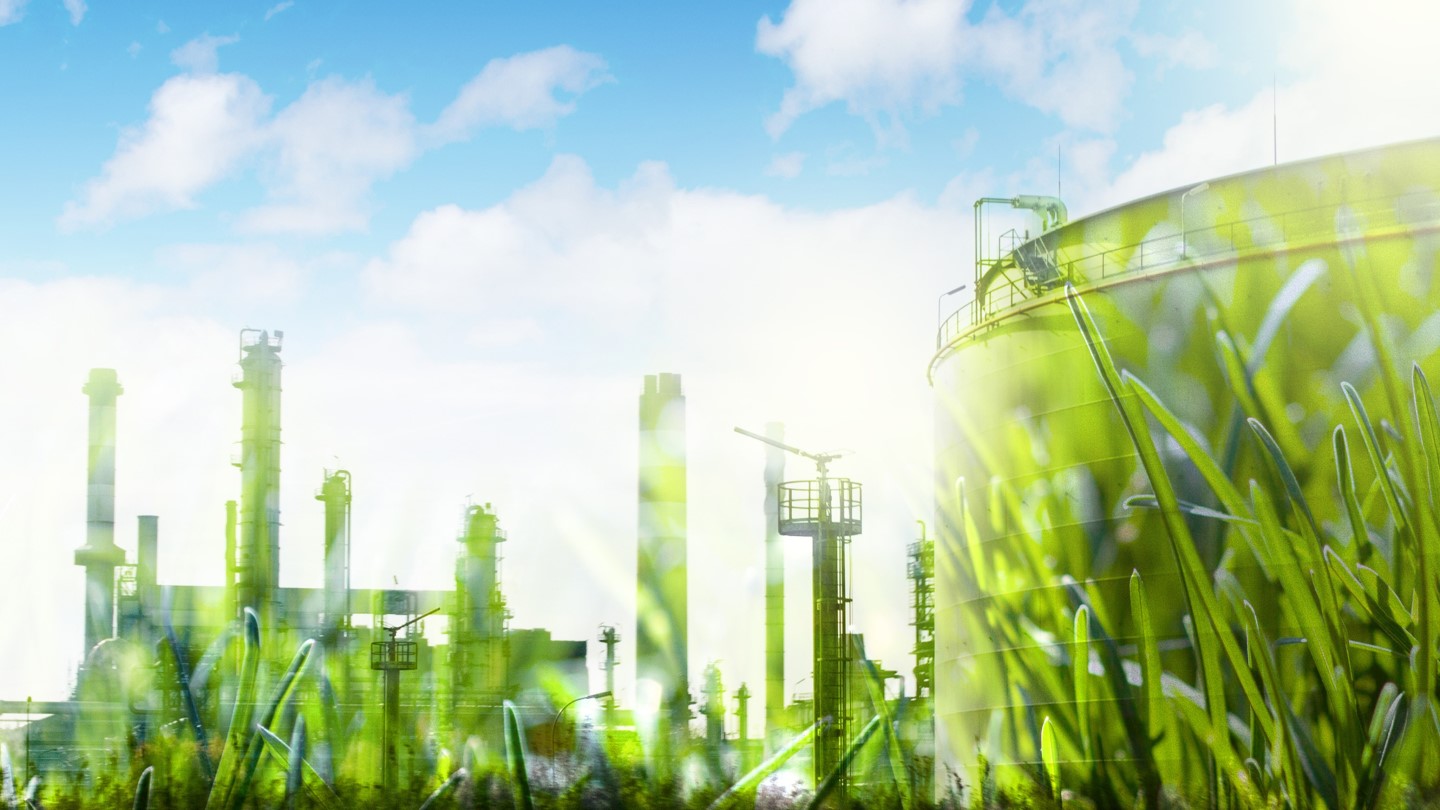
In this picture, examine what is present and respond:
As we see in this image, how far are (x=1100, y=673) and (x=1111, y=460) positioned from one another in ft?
8.77

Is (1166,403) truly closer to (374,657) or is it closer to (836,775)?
(836,775)

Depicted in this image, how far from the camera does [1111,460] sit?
774 inches

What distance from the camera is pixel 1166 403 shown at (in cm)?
1923

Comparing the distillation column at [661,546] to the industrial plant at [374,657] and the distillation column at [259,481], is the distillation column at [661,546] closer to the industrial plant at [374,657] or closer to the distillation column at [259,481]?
the industrial plant at [374,657]

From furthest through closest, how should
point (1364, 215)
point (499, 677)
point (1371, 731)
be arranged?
point (499, 677) < point (1364, 215) < point (1371, 731)

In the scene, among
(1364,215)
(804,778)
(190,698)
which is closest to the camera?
(1364,215)

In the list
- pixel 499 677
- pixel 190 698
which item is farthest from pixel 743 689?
pixel 190 698

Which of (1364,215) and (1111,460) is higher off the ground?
(1364,215)

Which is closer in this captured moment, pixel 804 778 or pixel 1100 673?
pixel 1100 673

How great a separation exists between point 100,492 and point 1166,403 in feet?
127

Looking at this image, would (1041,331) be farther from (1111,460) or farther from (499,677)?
(499,677)

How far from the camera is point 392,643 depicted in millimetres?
37219

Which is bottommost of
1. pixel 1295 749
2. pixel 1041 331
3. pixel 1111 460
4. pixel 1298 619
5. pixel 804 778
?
pixel 804 778

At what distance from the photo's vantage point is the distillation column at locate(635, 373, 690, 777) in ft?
155
